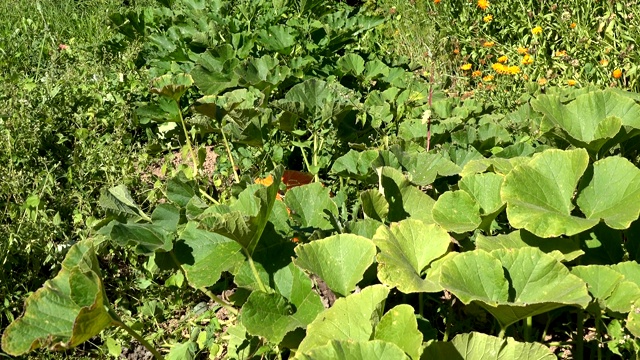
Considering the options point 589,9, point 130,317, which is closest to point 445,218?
point 130,317

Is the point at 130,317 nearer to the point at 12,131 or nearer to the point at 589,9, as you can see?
the point at 12,131

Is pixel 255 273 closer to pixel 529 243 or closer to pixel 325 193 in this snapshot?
pixel 325 193

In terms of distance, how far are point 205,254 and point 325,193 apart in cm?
44

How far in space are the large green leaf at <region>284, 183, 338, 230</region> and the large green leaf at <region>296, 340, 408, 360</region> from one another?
0.87m

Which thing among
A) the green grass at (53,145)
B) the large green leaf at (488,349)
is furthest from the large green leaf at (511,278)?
the green grass at (53,145)

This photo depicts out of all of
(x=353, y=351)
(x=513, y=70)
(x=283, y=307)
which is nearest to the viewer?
(x=353, y=351)

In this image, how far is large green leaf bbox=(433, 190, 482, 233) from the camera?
229 centimetres

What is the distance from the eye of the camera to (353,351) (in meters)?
1.62

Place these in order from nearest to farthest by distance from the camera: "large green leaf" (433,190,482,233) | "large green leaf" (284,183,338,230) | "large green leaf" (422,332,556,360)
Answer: "large green leaf" (422,332,556,360)
"large green leaf" (433,190,482,233)
"large green leaf" (284,183,338,230)

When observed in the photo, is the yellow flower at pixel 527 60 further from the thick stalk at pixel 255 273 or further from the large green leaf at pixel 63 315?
the large green leaf at pixel 63 315

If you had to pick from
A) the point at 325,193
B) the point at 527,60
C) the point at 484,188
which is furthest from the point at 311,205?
the point at 527,60

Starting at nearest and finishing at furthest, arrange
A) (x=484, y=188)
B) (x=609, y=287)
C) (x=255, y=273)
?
(x=609, y=287), (x=255, y=273), (x=484, y=188)

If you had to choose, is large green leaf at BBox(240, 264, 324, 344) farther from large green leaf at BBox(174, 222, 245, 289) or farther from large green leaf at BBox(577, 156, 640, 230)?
large green leaf at BBox(577, 156, 640, 230)

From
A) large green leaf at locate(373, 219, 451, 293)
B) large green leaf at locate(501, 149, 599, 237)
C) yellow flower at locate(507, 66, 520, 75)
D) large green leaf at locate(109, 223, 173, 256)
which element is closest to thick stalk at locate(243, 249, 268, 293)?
large green leaf at locate(109, 223, 173, 256)
